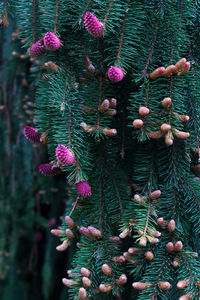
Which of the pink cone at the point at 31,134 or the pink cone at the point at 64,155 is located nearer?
the pink cone at the point at 64,155

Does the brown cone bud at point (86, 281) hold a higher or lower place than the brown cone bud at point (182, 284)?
lower

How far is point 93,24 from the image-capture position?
21.0 inches

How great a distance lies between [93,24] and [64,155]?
21 centimetres

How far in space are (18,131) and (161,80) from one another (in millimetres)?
685

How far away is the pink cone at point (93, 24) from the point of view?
530mm

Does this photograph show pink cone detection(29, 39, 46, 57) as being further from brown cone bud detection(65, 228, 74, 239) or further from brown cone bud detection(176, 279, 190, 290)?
brown cone bud detection(176, 279, 190, 290)

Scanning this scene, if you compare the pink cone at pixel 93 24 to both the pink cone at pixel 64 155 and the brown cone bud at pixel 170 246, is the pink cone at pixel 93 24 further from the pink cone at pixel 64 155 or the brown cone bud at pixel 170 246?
the brown cone bud at pixel 170 246

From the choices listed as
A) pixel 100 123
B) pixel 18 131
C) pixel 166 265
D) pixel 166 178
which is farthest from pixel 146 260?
pixel 18 131

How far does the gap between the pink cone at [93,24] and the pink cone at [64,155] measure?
0.19m

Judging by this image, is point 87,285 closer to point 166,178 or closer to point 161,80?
point 166,178

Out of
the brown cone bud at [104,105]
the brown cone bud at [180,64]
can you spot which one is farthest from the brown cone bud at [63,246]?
the brown cone bud at [180,64]

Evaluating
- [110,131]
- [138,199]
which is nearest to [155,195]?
[138,199]

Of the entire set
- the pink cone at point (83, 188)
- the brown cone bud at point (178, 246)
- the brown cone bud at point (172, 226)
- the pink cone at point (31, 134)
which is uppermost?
the pink cone at point (31, 134)

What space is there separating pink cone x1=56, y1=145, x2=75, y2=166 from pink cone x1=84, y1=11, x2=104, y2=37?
0.62 ft
